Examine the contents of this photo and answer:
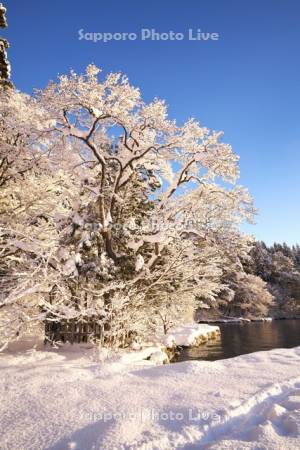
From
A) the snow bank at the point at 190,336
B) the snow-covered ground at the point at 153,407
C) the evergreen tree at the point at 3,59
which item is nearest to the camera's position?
the snow-covered ground at the point at 153,407

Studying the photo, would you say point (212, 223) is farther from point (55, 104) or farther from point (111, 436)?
point (111, 436)

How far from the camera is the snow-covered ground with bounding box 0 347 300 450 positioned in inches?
121

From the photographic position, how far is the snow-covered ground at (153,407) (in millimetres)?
3068

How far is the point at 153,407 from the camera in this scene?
12.6ft

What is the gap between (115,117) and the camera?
9508 mm

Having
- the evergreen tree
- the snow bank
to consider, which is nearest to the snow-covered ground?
the evergreen tree

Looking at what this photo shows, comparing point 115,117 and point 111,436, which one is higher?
point 115,117

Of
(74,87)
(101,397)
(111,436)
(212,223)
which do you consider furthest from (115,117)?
(111,436)

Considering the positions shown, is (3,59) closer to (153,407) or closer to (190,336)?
(153,407)

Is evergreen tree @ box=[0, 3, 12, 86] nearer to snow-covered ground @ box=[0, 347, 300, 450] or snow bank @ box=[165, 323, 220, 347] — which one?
snow-covered ground @ box=[0, 347, 300, 450]

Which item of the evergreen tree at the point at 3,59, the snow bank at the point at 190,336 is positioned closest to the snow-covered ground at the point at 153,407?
the evergreen tree at the point at 3,59

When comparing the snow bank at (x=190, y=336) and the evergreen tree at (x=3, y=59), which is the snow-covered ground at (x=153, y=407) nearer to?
the evergreen tree at (x=3, y=59)

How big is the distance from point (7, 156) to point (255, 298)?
44.3m

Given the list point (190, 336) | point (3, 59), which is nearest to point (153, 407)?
point (3, 59)
